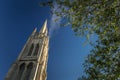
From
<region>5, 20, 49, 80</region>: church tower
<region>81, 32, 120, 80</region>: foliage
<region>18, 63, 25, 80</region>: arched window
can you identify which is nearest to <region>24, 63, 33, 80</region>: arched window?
<region>5, 20, 49, 80</region>: church tower

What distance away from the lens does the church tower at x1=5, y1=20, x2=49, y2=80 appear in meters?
55.3

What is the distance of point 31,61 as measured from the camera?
59531mm

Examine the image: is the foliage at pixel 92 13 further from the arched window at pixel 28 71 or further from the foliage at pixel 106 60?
the arched window at pixel 28 71

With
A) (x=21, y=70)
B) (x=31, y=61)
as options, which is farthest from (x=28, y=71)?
(x=31, y=61)

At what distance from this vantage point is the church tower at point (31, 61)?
2178 inches

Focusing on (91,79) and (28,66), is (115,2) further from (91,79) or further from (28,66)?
(28,66)

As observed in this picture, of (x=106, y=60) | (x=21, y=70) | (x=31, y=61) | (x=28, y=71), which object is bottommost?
(x=106, y=60)

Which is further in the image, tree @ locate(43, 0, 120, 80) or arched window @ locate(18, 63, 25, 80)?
arched window @ locate(18, 63, 25, 80)

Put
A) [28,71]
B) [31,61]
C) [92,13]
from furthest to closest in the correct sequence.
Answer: [31,61], [28,71], [92,13]

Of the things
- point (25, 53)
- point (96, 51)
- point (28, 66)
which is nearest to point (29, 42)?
point (25, 53)

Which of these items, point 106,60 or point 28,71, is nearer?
point 106,60

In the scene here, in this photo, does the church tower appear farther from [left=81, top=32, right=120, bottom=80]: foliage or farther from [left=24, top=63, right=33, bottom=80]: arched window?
[left=81, top=32, right=120, bottom=80]: foliage

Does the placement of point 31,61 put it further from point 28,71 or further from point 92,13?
point 92,13

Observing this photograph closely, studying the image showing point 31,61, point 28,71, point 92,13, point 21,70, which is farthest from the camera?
point 31,61
